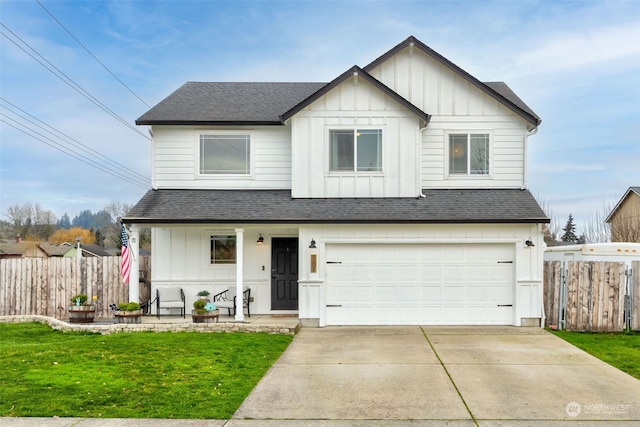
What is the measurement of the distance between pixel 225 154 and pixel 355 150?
3.86m

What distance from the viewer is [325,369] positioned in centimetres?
823

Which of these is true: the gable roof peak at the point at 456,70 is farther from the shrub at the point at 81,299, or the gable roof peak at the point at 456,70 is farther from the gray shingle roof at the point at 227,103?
the shrub at the point at 81,299

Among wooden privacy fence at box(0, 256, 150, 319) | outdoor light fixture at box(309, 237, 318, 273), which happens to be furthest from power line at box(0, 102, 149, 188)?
outdoor light fixture at box(309, 237, 318, 273)

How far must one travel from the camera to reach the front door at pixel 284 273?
13.8m

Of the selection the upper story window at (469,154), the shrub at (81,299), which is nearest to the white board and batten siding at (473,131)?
the upper story window at (469,154)

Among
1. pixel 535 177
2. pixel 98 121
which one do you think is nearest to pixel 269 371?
pixel 535 177

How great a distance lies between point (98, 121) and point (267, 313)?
35221mm

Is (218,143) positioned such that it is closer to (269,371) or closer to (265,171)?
(265,171)

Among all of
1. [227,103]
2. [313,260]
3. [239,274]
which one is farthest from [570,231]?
[239,274]

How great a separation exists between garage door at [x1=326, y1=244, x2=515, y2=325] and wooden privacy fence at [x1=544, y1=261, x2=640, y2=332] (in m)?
1.38

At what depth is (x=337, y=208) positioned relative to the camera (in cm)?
1271

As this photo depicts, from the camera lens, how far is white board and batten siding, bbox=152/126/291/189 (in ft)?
46.1

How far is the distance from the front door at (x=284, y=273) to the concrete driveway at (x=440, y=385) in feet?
10.2

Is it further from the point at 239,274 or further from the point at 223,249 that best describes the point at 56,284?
the point at 239,274
